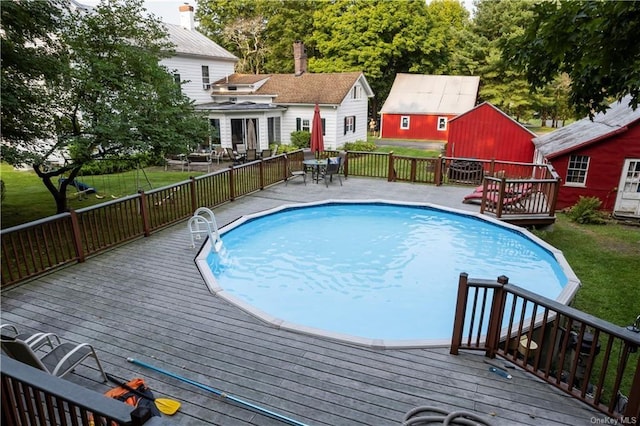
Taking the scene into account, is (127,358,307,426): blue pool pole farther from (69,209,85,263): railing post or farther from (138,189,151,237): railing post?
(138,189,151,237): railing post

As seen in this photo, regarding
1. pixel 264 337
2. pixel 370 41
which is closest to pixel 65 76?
pixel 264 337

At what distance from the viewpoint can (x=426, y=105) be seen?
30.0 metres

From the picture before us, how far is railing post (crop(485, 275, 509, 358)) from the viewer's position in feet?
12.9

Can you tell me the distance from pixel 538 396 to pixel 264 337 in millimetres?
2955

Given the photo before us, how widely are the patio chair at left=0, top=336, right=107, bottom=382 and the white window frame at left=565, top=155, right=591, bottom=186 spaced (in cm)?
1398

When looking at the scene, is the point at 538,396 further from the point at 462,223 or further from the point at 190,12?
the point at 190,12

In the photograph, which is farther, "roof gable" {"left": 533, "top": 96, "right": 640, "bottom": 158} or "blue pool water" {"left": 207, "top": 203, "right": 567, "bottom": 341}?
"roof gable" {"left": 533, "top": 96, "right": 640, "bottom": 158}

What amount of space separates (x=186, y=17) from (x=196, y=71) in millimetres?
5548

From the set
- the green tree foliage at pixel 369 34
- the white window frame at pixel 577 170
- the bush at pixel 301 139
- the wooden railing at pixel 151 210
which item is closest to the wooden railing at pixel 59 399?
the wooden railing at pixel 151 210

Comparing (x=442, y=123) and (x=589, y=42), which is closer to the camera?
(x=589, y=42)

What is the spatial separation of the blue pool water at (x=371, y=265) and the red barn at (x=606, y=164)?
5066 mm

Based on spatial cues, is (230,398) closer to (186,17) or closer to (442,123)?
(186,17)

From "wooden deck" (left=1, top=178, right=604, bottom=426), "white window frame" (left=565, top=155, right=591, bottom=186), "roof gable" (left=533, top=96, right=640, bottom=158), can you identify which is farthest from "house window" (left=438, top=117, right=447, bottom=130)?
"wooden deck" (left=1, top=178, right=604, bottom=426)

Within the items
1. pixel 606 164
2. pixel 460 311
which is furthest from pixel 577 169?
pixel 460 311
